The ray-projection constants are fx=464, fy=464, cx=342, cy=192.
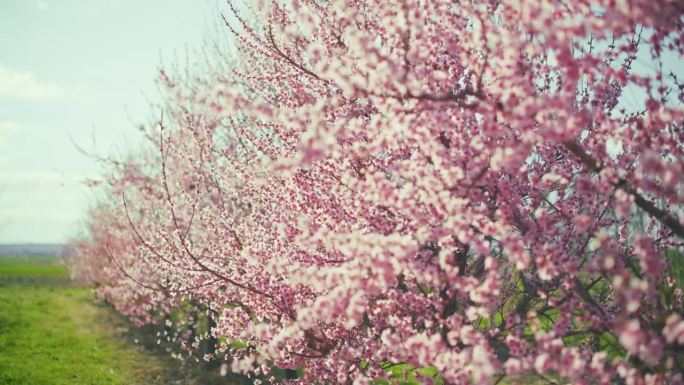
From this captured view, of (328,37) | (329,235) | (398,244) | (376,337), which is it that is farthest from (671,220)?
(328,37)

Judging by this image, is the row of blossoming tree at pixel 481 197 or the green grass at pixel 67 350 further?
the green grass at pixel 67 350

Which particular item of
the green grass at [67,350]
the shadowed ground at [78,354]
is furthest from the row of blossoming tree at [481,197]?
the green grass at [67,350]

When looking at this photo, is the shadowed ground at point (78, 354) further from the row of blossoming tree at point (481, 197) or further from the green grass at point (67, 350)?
the row of blossoming tree at point (481, 197)

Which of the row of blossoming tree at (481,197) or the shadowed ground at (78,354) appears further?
the shadowed ground at (78,354)

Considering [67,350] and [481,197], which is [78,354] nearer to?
[67,350]

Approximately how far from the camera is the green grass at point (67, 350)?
13438 millimetres

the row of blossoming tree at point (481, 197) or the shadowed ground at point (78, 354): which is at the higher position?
the row of blossoming tree at point (481, 197)

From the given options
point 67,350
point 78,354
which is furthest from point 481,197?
point 67,350

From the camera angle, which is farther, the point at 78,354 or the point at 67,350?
the point at 67,350

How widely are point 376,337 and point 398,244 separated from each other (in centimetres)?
244

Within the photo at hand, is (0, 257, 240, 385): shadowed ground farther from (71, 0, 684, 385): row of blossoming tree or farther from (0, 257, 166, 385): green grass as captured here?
(71, 0, 684, 385): row of blossoming tree

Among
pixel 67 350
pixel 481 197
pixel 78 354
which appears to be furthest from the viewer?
pixel 67 350

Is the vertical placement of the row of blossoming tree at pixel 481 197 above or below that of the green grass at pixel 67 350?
above

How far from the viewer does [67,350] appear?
16906 millimetres
